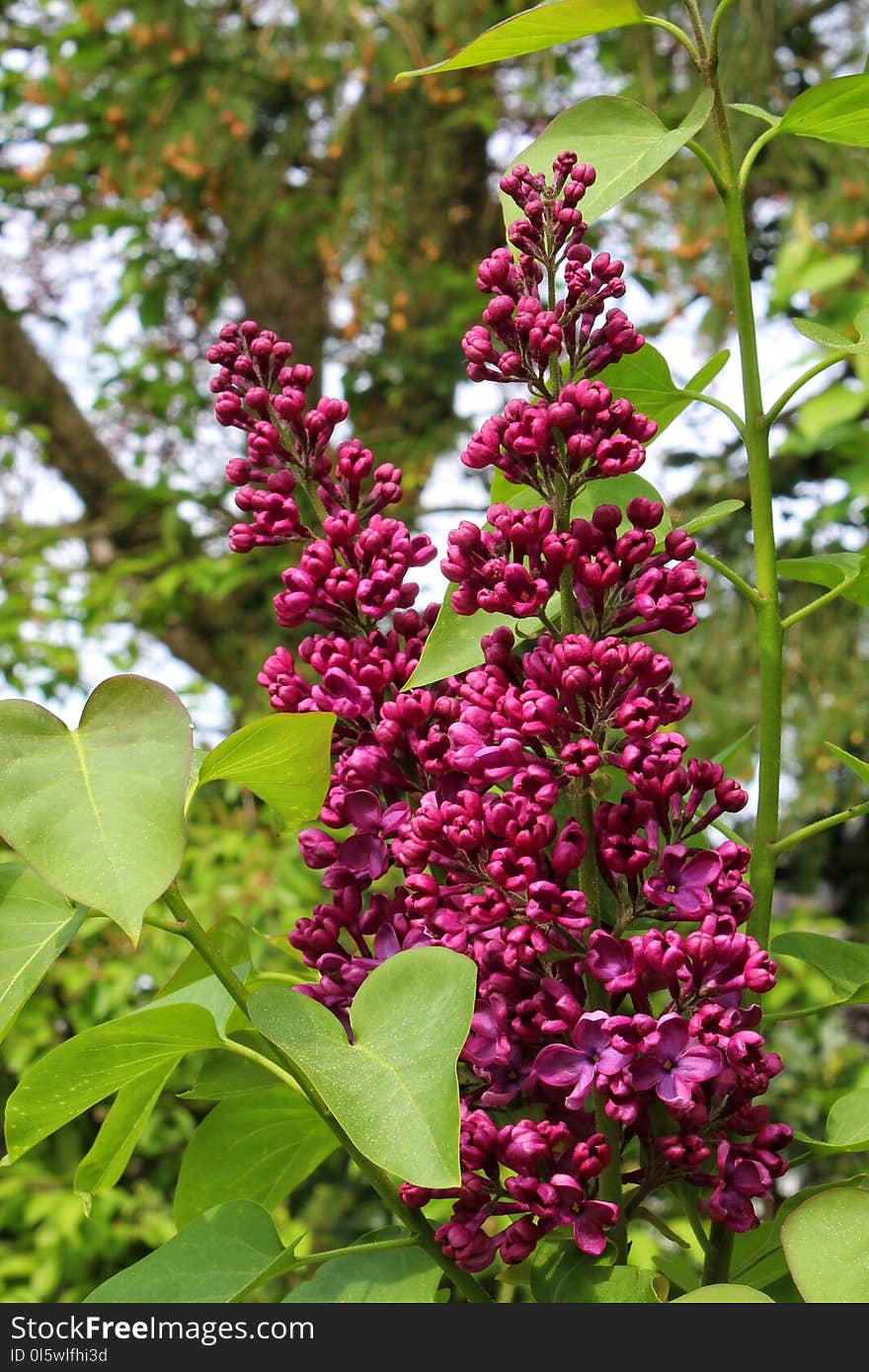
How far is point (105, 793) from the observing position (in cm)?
31

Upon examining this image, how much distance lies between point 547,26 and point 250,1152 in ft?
1.21

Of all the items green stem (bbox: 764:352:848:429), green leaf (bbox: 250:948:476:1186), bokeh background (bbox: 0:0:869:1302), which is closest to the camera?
green leaf (bbox: 250:948:476:1186)

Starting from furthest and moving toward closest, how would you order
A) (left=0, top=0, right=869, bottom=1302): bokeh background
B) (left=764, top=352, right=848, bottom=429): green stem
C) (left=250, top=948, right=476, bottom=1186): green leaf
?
(left=0, top=0, right=869, bottom=1302): bokeh background, (left=764, top=352, right=848, bottom=429): green stem, (left=250, top=948, right=476, bottom=1186): green leaf

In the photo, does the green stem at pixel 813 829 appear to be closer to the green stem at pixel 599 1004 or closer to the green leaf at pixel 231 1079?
the green stem at pixel 599 1004

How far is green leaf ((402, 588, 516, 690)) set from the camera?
0.39 meters

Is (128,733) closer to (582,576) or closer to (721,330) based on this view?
(582,576)

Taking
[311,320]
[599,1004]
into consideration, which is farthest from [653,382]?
[311,320]

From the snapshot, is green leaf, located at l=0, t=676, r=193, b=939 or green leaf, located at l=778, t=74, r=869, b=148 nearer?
green leaf, located at l=0, t=676, r=193, b=939

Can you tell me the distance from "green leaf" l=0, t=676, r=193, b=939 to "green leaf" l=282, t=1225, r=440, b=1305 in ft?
0.43

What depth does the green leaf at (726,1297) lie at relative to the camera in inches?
11.8

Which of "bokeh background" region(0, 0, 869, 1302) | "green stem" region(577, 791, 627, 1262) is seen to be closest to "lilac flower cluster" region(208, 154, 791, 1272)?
"green stem" region(577, 791, 627, 1262)

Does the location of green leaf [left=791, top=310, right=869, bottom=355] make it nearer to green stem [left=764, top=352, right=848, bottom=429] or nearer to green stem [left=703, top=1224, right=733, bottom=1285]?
green stem [left=764, top=352, right=848, bottom=429]

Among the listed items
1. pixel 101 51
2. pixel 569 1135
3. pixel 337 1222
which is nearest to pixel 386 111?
pixel 101 51

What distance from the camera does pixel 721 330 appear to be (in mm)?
2207
